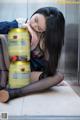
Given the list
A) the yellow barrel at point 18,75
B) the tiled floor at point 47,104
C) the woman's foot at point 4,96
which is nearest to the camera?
the tiled floor at point 47,104

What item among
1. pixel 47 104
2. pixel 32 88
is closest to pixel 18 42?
pixel 32 88

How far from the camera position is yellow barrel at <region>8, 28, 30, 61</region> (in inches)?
73.1

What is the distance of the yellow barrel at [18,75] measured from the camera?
1.84 metres

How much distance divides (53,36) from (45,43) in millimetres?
67

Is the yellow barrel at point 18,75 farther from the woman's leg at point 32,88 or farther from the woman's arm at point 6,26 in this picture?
the woman's arm at point 6,26

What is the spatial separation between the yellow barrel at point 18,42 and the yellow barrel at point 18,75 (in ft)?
0.19

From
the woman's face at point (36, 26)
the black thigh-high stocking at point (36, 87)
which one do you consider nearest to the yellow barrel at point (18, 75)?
the black thigh-high stocking at point (36, 87)

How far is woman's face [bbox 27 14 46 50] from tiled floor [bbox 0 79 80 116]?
310 mm

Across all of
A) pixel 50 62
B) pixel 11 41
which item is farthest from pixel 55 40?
pixel 11 41

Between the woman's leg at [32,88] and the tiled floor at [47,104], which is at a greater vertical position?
the woman's leg at [32,88]

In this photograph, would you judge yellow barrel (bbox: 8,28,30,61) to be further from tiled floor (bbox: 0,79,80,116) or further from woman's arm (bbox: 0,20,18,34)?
tiled floor (bbox: 0,79,80,116)

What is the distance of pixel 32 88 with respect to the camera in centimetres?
185

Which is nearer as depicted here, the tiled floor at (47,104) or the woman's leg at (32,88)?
the tiled floor at (47,104)

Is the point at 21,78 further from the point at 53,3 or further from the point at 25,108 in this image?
the point at 53,3
